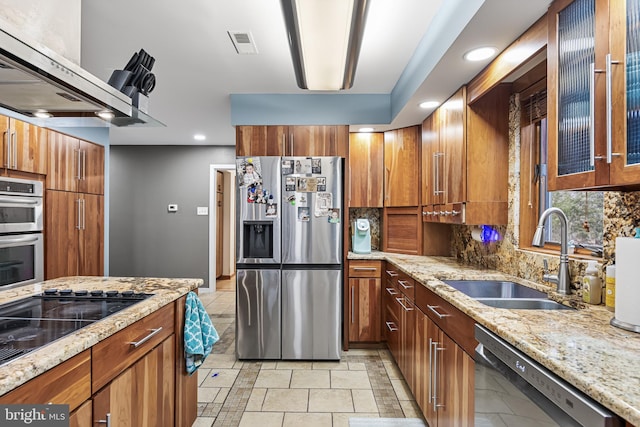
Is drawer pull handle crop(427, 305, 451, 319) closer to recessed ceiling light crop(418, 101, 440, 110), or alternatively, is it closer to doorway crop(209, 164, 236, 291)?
recessed ceiling light crop(418, 101, 440, 110)

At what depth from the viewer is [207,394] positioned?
8.59 ft

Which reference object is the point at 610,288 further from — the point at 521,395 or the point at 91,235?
the point at 91,235

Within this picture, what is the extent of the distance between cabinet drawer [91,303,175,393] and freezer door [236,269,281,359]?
1.38m

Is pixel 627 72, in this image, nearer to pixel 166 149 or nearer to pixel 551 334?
pixel 551 334

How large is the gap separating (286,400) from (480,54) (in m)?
2.54

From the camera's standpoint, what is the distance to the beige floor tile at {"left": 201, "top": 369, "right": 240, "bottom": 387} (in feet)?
9.12

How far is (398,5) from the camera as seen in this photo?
6.40 feet

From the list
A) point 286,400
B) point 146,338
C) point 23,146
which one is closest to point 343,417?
point 286,400

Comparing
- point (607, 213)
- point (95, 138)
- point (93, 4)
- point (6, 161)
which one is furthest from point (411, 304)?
point (95, 138)

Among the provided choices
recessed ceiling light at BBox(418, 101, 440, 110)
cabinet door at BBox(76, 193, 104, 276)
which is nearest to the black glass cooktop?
cabinet door at BBox(76, 193, 104, 276)

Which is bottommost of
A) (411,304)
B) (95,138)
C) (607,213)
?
(411,304)

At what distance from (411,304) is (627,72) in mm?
1786

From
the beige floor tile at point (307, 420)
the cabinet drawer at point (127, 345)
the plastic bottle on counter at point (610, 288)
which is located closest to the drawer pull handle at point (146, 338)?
the cabinet drawer at point (127, 345)

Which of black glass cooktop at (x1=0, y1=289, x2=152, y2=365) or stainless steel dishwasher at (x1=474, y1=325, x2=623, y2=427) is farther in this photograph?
black glass cooktop at (x1=0, y1=289, x2=152, y2=365)
